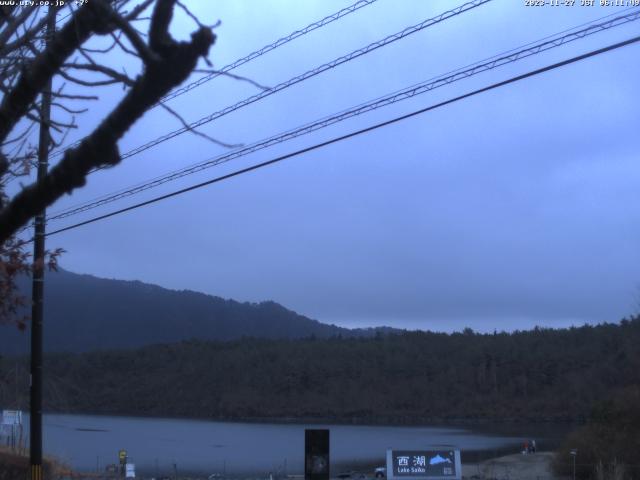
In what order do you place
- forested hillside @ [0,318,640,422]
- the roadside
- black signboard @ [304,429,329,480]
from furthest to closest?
forested hillside @ [0,318,640,422], the roadside, black signboard @ [304,429,329,480]

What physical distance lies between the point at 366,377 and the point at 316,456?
98102 millimetres

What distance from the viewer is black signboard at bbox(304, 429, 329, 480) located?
19.0 meters

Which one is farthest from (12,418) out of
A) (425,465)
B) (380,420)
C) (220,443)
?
(380,420)

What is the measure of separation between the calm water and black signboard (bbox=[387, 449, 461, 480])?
890 inches

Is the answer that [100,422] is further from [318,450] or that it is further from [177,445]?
[318,450]

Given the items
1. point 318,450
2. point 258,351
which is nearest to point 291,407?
point 258,351

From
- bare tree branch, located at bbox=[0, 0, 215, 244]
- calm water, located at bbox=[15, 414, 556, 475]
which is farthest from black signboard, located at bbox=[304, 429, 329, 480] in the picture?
calm water, located at bbox=[15, 414, 556, 475]

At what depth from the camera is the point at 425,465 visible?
1067 inches

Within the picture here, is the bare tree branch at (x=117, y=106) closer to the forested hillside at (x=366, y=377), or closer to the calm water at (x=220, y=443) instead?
the calm water at (x=220, y=443)

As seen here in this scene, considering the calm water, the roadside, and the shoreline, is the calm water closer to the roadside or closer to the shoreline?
the roadside

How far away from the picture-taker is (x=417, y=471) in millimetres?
26906

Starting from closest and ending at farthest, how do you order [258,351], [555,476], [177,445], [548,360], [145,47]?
[145,47], [555,476], [177,445], [548,360], [258,351]

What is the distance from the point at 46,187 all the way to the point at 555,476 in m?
40.2

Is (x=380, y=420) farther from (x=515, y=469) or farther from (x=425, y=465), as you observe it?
(x=425, y=465)
